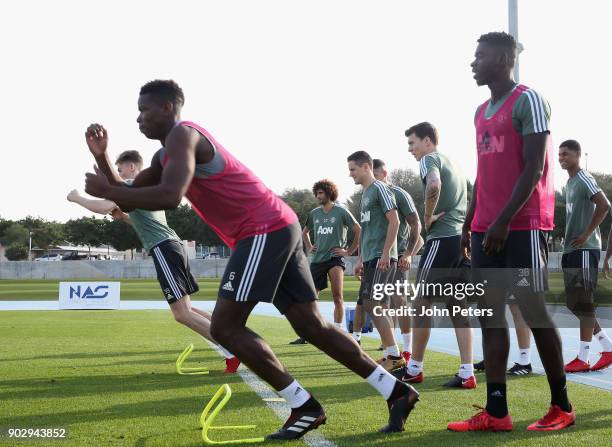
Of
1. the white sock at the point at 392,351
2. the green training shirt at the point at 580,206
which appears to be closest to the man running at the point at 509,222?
the white sock at the point at 392,351

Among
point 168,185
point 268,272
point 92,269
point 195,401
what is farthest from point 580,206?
point 92,269

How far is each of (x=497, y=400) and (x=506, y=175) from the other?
4.63ft

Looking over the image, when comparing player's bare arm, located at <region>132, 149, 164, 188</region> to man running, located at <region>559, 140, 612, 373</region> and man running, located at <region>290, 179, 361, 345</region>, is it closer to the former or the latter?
man running, located at <region>559, 140, 612, 373</region>

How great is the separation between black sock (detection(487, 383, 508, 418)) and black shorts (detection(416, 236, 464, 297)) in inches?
85.5

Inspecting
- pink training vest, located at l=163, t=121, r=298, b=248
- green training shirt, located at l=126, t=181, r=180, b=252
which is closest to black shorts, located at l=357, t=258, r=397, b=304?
green training shirt, located at l=126, t=181, r=180, b=252

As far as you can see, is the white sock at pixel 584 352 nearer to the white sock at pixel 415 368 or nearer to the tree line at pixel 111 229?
the white sock at pixel 415 368

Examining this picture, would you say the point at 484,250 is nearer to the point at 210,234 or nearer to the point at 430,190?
the point at 430,190

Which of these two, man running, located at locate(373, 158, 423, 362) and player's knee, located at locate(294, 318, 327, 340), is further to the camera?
man running, located at locate(373, 158, 423, 362)

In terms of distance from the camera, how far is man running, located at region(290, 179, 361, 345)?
1170 centimetres

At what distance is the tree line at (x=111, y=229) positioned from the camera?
9262 centimetres

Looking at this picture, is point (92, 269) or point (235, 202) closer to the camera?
point (235, 202)

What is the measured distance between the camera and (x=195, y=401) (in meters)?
6.36

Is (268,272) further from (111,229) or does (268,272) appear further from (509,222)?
(111,229)

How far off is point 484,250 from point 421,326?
244cm
